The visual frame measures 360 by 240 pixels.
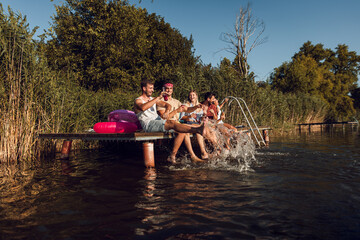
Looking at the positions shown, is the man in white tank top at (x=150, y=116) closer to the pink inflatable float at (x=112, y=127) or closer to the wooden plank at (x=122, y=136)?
the wooden plank at (x=122, y=136)

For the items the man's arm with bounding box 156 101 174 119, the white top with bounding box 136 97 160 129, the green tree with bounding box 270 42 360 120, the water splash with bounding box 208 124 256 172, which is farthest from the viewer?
the green tree with bounding box 270 42 360 120

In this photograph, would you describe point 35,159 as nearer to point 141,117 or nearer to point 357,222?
point 141,117

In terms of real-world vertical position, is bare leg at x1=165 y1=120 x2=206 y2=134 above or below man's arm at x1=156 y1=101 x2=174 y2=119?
below

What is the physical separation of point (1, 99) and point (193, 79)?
6.47 meters

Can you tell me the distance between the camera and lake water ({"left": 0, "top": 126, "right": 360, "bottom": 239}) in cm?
244

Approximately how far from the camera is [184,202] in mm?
3246

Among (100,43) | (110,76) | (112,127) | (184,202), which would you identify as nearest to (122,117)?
(112,127)

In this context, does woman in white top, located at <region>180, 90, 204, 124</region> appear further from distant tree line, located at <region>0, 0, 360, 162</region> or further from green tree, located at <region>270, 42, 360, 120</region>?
green tree, located at <region>270, 42, 360, 120</region>

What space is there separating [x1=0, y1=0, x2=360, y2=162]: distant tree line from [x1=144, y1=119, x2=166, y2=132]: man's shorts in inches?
114

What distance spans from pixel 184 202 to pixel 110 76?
56.3 feet

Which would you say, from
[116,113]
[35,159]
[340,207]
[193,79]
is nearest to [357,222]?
[340,207]

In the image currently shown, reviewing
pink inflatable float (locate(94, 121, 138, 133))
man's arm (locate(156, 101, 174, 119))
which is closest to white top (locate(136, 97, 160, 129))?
man's arm (locate(156, 101, 174, 119))

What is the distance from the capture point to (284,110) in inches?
597

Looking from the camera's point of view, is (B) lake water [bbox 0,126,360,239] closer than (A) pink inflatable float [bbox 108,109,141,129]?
Yes
